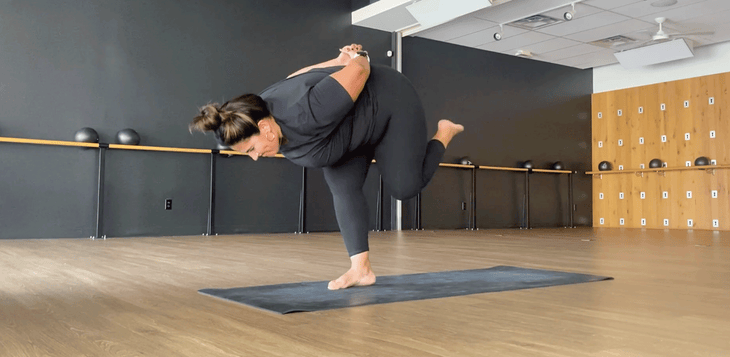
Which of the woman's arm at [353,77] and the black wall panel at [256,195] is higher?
the woman's arm at [353,77]

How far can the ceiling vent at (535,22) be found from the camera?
6711mm

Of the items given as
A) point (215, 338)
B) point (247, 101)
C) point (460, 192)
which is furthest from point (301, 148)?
point (460, 192)

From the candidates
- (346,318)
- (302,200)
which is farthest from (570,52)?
(346,318)

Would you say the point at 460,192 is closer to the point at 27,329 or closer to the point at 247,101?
the point at 247,101

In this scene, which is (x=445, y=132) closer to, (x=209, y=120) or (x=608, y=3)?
(x=209, y=120)

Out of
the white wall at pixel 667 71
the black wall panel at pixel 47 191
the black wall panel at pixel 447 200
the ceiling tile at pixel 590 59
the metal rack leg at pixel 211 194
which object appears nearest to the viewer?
the black wall panel at pixel 47 191

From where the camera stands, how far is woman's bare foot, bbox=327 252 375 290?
205cm

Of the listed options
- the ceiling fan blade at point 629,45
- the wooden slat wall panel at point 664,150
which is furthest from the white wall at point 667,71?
the ceiling fan blade at point 629,45

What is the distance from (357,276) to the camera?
2.10 metres

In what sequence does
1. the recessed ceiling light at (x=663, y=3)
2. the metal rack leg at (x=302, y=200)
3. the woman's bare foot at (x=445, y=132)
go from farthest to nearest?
the metal rack leg at (x=302, y=200)
the recessed ceiling light at (x=663, y=3)
the woman's bare foot at (x=445, y=132)

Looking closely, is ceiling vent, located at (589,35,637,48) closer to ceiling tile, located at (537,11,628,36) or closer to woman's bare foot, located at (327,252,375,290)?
ceiling tile, located at (537,11,628,36)

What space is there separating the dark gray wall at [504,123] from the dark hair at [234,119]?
588 cm

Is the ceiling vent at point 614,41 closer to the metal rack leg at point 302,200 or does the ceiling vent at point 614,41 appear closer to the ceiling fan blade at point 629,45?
the ceiling fan blade at point 629,45

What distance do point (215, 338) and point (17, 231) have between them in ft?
15.2
